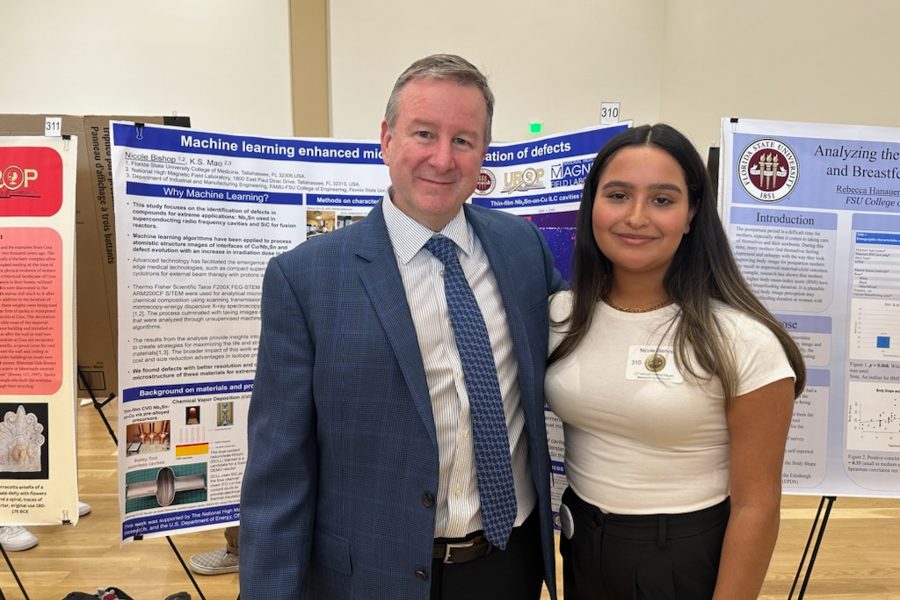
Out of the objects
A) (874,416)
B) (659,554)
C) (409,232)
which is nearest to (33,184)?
(409,232)

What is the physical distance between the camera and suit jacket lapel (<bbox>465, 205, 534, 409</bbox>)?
1382mm

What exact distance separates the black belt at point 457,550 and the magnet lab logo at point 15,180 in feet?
5.61

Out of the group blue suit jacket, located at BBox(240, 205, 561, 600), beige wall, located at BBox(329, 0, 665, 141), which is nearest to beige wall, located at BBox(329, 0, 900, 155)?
beige wall, located at BBox(329, 0, 665, 141)

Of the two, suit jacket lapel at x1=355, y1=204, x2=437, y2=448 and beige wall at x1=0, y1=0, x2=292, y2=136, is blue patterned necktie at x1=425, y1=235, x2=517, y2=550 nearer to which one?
suit jacket lapel at x1=355, y1=204, x2=437, y2=448

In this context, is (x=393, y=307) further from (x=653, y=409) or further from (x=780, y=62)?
(x=780, y=62)

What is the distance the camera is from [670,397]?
4.19 ft

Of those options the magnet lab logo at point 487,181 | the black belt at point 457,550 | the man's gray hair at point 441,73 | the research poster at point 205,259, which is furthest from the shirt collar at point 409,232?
the magnet lab logo at point 487,181

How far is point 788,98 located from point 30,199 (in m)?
4.71

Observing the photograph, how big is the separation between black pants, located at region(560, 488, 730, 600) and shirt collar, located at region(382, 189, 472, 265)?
A: 0.71 metres

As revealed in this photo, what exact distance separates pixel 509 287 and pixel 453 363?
24 centimetres

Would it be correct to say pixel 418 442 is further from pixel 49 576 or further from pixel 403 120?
pixel 49 576

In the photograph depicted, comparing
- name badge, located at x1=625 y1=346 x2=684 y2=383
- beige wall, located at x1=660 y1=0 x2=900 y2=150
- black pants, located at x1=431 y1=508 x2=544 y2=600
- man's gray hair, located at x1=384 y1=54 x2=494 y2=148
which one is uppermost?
beige wall, located at x1=660 y1=0 x2=900 y2=150

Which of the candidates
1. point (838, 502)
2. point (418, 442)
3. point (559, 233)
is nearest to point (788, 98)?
point (838, 502)

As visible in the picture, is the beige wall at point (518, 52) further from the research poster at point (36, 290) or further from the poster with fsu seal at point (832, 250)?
the poster with fsu seal at point (832, 250)
